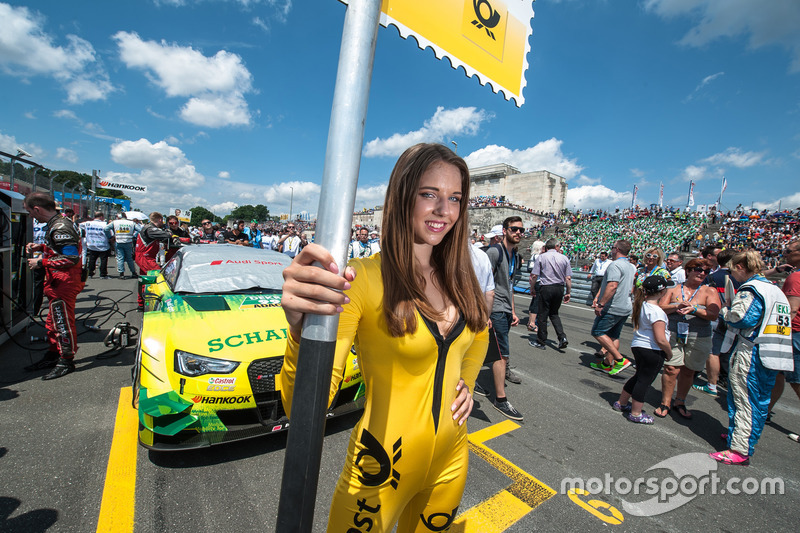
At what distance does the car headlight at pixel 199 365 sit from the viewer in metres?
2.38

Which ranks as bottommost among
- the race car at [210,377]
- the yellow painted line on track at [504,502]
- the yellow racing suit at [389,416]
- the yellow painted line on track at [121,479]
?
the yellow painted line on track at [121,479]

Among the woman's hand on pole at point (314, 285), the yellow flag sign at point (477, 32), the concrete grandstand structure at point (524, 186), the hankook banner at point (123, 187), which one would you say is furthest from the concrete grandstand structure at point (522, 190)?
the woman's hand on pole at point (314, 285)

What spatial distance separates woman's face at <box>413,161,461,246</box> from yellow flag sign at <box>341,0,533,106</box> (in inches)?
22.5

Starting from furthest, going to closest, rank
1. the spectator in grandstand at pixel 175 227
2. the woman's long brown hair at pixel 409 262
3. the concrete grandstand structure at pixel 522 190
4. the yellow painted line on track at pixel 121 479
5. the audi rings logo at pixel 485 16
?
1. the concrete grandstand structure at pixel 522 190
2. the spectator in grandstand at pixel 175 227
3. the yellow painted line on track at pixel 121 479
4. the audi rings logo at pixel 485 16
5. the woman's long brown hair at pixel 409 262

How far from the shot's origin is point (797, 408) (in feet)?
14.7

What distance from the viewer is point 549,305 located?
20.3 feet

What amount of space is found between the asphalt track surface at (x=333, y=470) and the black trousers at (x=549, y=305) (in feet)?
7.44

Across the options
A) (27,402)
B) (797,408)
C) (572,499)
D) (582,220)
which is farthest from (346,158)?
(582,220)

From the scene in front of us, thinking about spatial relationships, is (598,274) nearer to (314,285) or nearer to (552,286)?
(552,286)

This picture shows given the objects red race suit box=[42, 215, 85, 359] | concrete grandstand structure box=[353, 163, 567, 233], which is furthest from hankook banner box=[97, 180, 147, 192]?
red race suit box=[42, 215, 85, 359]

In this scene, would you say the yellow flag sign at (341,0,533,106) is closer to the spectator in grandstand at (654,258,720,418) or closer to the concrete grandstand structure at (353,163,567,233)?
the spectator in grandstand at (654,258,720,418)

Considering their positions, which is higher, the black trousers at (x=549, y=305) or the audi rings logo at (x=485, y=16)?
the audi rings logo at (x=485, y=16)

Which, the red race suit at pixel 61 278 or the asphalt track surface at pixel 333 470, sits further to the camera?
the red race suit at pixel 61 278

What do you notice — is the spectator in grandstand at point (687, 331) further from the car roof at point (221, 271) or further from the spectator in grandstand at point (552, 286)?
the car roof at point (221, 271)
